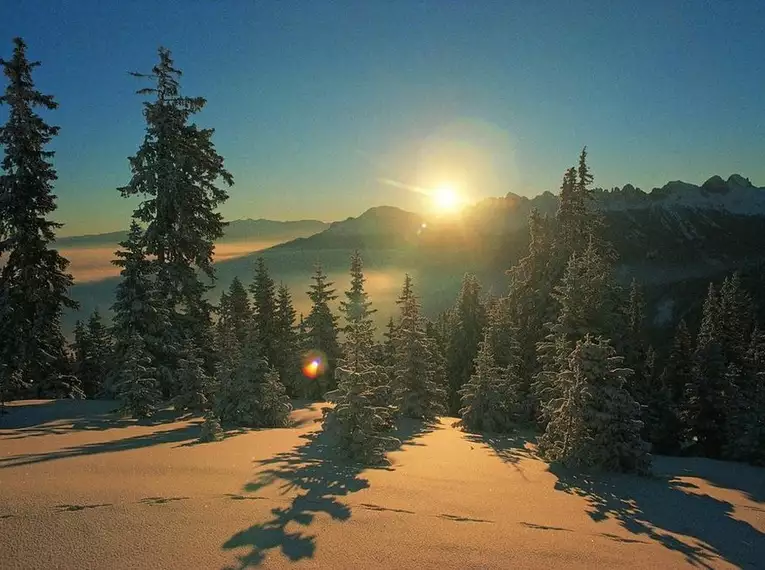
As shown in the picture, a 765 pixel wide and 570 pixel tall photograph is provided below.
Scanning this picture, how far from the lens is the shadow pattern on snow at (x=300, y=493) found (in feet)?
17.2

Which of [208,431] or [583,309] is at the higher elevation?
[583,309]

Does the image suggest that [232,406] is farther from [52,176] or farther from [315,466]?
[52,176]

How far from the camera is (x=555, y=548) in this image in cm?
604

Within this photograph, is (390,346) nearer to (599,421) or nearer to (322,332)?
(322,332)

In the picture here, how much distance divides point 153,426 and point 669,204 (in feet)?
735

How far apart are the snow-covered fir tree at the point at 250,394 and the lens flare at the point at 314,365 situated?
1599 cm

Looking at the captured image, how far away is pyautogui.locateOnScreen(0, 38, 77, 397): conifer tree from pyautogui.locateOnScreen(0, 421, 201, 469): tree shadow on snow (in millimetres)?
9056

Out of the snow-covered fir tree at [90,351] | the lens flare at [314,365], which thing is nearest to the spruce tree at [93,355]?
the snow-covered fir tree at [90,351]

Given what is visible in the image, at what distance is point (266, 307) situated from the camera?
36.6m

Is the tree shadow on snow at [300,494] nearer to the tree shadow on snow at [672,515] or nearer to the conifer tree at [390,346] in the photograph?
the tree shadow on snow at [672,515]

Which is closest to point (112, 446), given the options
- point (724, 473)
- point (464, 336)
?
point (724, 473)

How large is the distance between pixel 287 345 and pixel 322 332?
13.3ft

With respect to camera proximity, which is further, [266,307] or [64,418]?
[266,307]

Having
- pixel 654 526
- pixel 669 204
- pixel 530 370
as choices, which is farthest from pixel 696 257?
pixel 654 526
